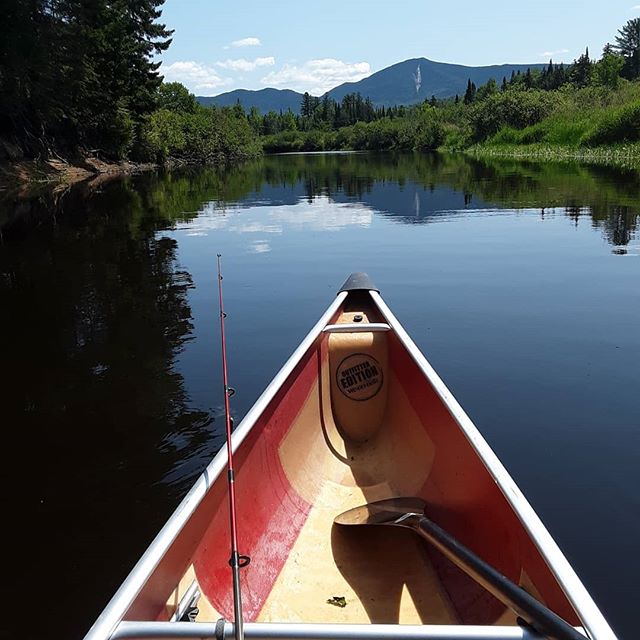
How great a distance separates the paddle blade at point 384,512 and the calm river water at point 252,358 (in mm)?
1094

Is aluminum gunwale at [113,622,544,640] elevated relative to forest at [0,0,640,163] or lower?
lower

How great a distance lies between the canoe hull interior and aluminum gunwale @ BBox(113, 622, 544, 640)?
0.12m

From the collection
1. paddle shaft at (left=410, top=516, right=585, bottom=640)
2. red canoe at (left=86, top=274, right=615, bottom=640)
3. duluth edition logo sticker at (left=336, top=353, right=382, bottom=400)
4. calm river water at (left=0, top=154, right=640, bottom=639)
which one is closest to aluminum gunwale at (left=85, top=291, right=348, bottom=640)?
red canoe at (left=86, top=274, right=615, bottom=640)

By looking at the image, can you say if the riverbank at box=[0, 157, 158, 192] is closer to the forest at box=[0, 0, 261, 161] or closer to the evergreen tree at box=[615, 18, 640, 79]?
the forest at box=[0, 0, 261, 161]

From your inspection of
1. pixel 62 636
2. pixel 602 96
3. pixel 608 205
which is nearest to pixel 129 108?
pixel 602 96

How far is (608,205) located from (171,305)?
552 inches

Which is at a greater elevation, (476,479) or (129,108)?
(129,108)

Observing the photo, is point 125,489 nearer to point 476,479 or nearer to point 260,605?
point 260,605

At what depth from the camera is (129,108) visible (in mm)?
54875

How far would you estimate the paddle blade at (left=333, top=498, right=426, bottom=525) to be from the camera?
3.69m

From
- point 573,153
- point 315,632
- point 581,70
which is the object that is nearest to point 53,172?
point 573,153

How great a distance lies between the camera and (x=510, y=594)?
7.55ft

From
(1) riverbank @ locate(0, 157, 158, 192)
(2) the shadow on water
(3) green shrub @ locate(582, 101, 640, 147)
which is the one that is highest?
(3) green shrub @ locate(582, 101, 640, 147)

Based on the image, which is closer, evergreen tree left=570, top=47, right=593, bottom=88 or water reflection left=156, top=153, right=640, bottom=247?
water reflection left=156, top=153, right=640, bottom=247
